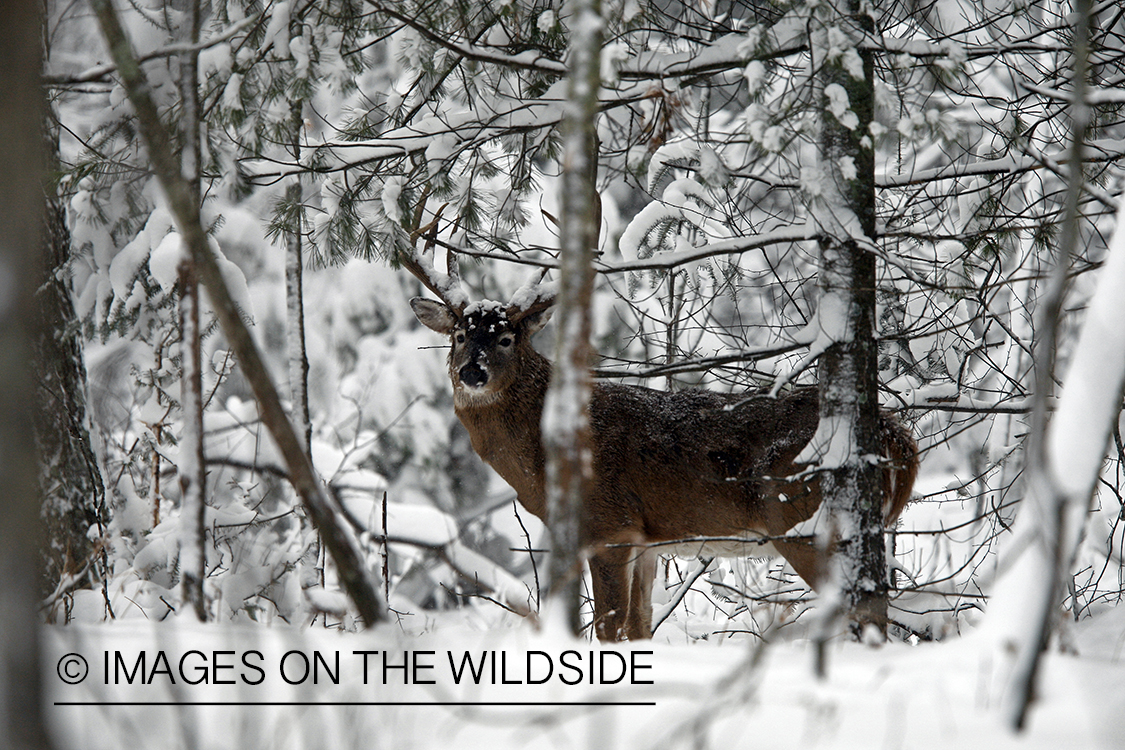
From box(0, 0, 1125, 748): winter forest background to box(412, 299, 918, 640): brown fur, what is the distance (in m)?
0.34

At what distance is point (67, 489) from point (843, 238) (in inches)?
188

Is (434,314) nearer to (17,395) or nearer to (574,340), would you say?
(574,340)

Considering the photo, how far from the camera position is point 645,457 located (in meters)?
5.18

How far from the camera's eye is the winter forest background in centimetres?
188


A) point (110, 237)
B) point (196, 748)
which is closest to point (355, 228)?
point (110, 237)

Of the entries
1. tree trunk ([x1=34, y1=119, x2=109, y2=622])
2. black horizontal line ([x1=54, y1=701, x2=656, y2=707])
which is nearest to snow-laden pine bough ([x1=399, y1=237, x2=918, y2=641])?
tree trunk ([x1=34, y1=119, x2=109, y2=622])

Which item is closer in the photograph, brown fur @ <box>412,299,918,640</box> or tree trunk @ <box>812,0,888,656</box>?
tree trunk @ <box>812,0,888,656</box>

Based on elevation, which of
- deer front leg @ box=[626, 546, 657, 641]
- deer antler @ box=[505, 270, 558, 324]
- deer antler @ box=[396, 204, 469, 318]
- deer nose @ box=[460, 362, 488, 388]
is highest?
deer antler @ box=[396, 204, 469, 318]

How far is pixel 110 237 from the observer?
20.6ft

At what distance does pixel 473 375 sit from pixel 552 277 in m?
1.63

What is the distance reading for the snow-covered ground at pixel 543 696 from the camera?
1.80 metres

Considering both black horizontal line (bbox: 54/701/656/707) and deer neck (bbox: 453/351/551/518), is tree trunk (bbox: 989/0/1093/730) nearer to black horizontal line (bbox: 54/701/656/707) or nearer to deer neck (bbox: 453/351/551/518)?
black horizontal line (bbox: 54/701/656/707)

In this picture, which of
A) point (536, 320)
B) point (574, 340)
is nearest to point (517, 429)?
point (536, 320)

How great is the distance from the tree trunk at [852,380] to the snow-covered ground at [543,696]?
119 centimetres
